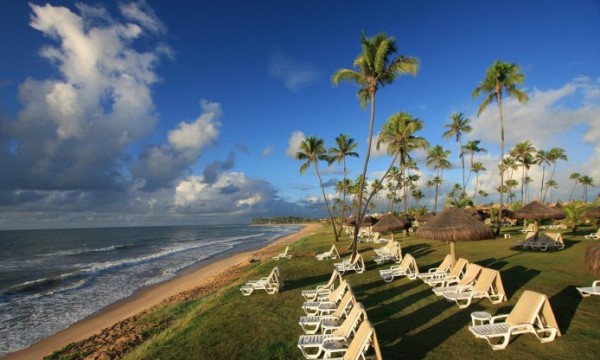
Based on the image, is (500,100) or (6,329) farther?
(500,100)

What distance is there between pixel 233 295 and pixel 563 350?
30.2ft

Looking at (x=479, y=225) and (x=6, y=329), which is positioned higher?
(x=479, y=225)

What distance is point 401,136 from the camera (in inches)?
873

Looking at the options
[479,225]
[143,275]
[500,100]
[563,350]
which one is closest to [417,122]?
[500,100]

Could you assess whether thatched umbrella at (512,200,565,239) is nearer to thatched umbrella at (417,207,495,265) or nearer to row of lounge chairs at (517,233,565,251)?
row of lounge chairs at (517,233,565,251)

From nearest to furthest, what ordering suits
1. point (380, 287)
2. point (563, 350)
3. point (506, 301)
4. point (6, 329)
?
point (563, 350) < point (506, 301) < point (380, 287) < point (6, 329)

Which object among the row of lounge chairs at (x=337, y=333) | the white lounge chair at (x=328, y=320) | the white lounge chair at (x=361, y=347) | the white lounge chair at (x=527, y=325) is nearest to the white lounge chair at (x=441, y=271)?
the row of lounge chairs at (x=337, y=333)

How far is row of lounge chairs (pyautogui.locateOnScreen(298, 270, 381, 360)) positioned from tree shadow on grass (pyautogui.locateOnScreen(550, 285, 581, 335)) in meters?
3.97

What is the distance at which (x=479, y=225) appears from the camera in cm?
1157

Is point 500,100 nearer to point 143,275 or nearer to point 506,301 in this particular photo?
point 506,301

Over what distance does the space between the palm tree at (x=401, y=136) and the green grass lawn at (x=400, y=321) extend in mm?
10489

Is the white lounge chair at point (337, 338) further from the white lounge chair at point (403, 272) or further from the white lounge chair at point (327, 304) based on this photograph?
the white lounge chair at point (403, 272)

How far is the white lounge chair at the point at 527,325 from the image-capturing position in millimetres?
5828

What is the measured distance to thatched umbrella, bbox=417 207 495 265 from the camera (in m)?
11.2
